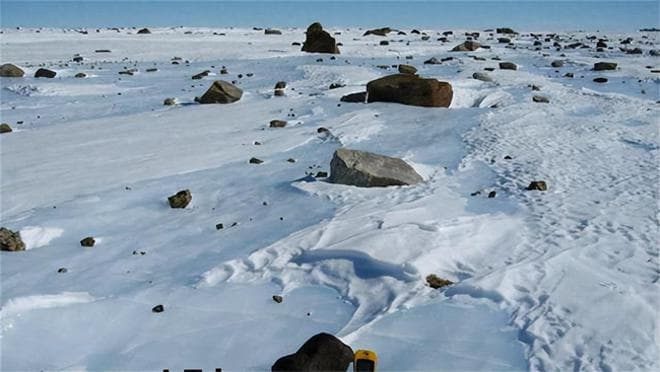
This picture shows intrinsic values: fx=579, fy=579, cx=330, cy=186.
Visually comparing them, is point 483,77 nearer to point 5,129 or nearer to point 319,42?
point 319,42

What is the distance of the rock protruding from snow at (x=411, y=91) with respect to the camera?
13174 millimetres

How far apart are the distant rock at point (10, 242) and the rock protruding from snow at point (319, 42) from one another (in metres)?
21.3

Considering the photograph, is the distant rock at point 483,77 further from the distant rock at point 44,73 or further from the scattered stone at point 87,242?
the distant rock at point 44,73

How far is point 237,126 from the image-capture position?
11.6m

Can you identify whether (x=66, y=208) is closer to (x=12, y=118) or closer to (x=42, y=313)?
(x=42, y=313)

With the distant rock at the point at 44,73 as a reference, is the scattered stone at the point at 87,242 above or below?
above

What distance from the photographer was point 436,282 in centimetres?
502

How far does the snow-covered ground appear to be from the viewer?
426 cm

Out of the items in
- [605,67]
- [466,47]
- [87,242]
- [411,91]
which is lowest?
[466,47]

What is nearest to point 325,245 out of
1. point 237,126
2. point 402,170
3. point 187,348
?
point 187,348

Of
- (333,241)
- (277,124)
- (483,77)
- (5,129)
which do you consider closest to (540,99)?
(483,77)

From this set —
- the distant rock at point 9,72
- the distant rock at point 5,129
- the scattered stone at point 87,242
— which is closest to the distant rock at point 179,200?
the scattered stone at point 87,242

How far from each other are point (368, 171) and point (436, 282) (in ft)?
8.77

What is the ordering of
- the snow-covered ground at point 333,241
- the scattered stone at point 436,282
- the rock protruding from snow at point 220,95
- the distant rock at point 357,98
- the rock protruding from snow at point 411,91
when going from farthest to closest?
the rock protruding from snow at point 220,95
the distant rock at point 357,98
the rock protruding from snow at point 411,91
the scattered stone at point 436,282
the snow-covered ground at point 333,241
